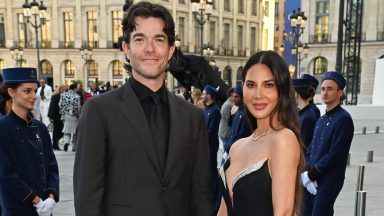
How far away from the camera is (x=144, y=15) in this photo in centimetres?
223

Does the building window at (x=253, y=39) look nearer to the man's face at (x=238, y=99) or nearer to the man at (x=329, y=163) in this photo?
the man's face at (x=238, y=99)

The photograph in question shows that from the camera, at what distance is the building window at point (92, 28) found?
1912 inches

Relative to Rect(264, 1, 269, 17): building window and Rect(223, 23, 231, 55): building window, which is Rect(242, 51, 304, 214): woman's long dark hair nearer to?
Rect(223, 23, 231, 55): building window

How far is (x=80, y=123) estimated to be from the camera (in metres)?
2.18

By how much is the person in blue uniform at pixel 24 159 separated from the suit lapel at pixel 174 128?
177cm

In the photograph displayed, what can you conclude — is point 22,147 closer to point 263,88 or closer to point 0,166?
point 0,166

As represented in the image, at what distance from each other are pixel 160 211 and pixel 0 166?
1881mm

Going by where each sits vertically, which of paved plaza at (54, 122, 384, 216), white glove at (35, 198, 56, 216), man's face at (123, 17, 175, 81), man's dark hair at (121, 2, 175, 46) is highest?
man's dark hair at (121, 2, 175, 46)

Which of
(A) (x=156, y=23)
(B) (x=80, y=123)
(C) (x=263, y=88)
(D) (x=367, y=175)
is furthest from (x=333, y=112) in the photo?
(D) (x=367, y=175)

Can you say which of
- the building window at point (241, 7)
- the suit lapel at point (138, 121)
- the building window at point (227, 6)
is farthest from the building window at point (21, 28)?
the suit lapel at point (138, 121)

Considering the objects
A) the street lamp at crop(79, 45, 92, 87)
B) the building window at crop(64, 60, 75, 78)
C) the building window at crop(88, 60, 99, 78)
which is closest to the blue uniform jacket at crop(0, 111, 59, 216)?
the street lamp at crop(79, 45, 92, 87)

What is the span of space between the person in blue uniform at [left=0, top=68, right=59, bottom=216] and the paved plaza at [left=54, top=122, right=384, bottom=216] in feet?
9.38

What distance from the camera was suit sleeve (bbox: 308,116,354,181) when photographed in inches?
169

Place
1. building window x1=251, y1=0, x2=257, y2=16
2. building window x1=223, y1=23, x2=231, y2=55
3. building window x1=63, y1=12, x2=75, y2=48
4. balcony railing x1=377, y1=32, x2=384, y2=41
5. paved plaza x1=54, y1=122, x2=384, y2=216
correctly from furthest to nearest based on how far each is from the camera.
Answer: building window x1=251, y1=0, x2=257, y2=16 → building window x1=223, y1=23, x2=231, y2=55 → building window x1=63, y1=12, x2=75, y2=48 → balcony railing x1=377, y1=32, x2=384, y2=41 → paved plaza x1=54, y1=122, x2=384, y2=216
